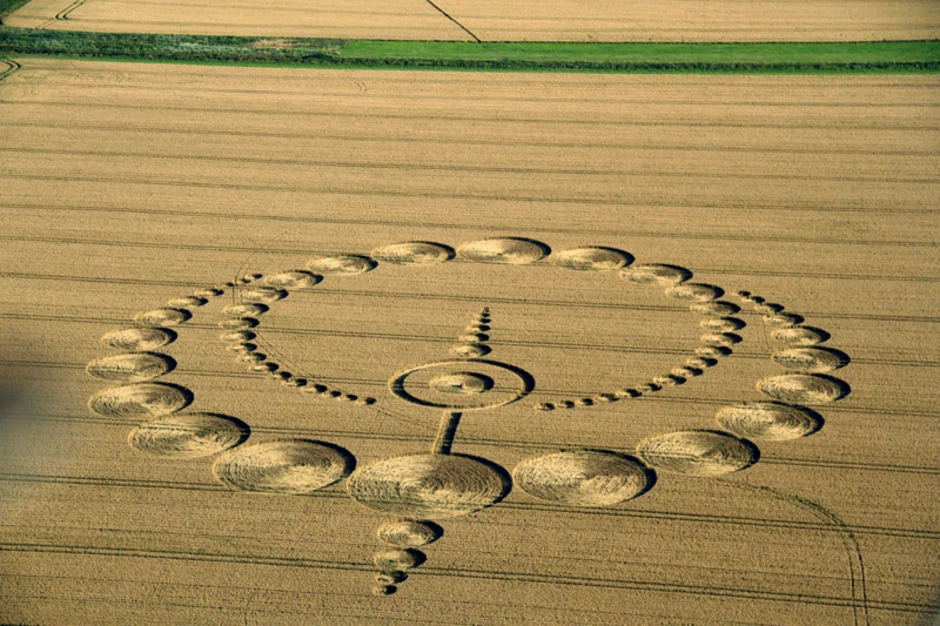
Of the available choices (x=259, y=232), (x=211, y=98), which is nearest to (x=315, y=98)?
(x=211, y=98)

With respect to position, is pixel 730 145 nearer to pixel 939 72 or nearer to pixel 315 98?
pixel 939 72

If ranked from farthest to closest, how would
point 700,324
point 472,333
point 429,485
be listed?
1. point 700,324
2. point 472,333
3. point 429,485

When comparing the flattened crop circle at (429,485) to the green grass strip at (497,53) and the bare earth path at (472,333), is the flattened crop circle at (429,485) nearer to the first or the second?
the bare earth path at (472,333)

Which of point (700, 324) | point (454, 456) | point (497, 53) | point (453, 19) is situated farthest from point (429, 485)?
point (453, 19)

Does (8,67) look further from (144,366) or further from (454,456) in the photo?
(454,456)

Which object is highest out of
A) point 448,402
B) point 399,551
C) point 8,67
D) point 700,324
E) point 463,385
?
point 8,67

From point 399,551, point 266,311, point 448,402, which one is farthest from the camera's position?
point 266,311
